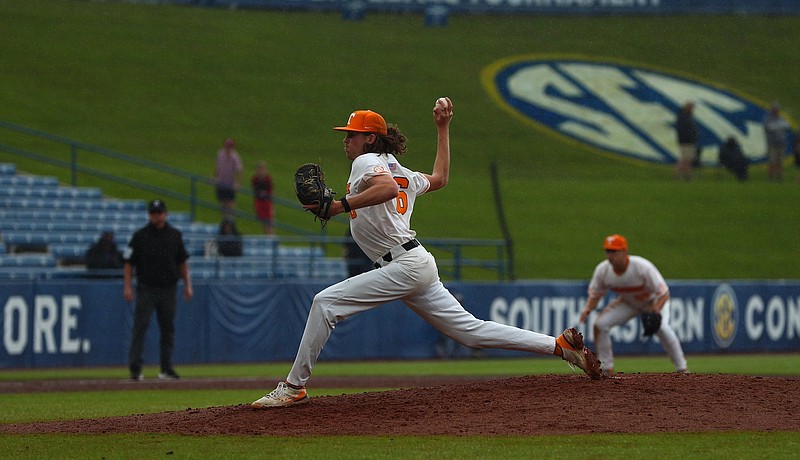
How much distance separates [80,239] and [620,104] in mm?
23145

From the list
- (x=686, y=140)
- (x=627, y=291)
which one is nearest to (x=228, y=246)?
(x=627, y=291)

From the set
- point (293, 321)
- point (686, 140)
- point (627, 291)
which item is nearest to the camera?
point (627, 291)

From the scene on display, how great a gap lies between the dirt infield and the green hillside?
1794 centimetres

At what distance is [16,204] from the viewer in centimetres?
2334

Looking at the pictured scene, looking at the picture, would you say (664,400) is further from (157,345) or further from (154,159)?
(154,159)

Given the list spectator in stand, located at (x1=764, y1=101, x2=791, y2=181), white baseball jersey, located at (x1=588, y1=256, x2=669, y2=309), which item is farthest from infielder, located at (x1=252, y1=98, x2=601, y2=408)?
spectator in stand, located at (x1=764, y1=101, x2=791, y2=181)

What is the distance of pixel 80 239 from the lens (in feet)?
74.2

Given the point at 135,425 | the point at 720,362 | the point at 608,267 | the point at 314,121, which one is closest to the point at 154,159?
the point at 314,121

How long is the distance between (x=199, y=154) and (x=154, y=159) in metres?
1.50

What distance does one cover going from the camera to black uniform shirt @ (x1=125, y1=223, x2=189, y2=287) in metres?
16.1

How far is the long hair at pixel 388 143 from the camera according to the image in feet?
30.8

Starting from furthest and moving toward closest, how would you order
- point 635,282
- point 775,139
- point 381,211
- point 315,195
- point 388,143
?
point 775,139, point 635,282, point 388,143, point 381,211, point 315,195

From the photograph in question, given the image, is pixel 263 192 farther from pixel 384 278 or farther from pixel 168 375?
pixel 384 278

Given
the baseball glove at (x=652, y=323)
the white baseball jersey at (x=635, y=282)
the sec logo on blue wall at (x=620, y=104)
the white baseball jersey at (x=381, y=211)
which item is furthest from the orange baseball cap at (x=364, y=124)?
the sec logo on blue wall at (x=620, y=104)
